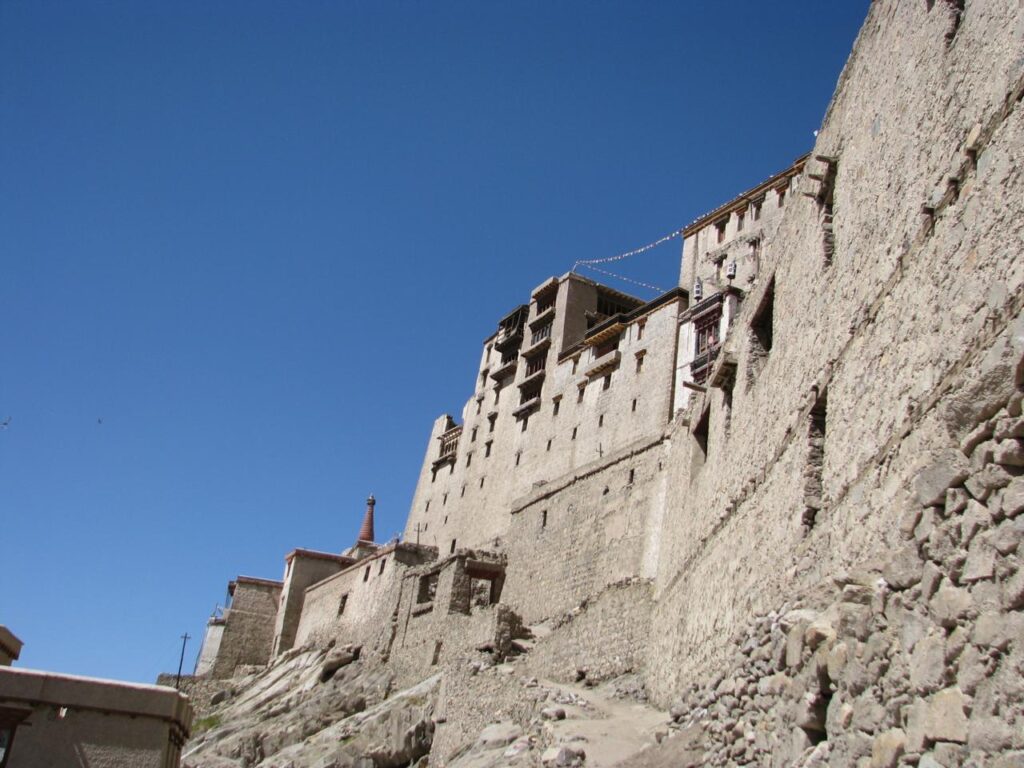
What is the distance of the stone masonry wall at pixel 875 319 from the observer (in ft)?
20.0

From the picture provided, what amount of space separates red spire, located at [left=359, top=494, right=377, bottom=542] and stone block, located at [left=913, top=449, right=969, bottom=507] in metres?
50.0

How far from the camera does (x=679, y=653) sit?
43.8 ft

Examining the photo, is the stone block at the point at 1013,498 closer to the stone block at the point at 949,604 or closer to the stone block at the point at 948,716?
the stone block at the point at 949,604

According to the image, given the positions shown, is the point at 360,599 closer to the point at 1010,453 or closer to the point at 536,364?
the point at 536,364

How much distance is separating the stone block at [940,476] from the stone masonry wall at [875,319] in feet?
0.55

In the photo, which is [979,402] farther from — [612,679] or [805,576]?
[612,679]

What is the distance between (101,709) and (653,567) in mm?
16375

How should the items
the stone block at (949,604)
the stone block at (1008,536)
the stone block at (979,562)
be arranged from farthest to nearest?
the stone block at (949,604)
the stone block at (979,562)
the stone block at (1008,536)

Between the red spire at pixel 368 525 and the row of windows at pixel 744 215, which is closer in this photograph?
the row of windows at pixel 744 215

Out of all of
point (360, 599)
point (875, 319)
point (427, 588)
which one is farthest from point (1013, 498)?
point (360, 599)

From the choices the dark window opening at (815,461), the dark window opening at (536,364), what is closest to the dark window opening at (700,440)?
the dark window opening at (815,461)

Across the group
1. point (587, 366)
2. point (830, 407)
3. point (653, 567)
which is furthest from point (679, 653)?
point (587, 366)

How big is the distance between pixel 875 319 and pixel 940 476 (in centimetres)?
277

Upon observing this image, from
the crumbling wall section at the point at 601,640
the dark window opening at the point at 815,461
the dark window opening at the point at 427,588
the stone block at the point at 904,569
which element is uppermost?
the dark window opening at the point at 427,588
